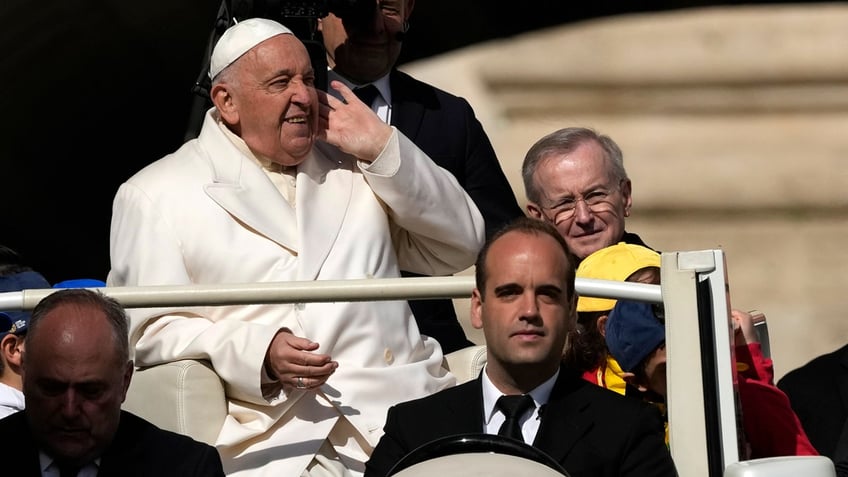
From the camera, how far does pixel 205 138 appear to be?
3.71 meters

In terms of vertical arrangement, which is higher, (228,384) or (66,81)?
(66,81)

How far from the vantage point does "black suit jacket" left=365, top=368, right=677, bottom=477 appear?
2.78m

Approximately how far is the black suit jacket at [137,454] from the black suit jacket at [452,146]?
118 cm

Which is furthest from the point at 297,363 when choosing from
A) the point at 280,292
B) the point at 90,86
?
the point at 90,86

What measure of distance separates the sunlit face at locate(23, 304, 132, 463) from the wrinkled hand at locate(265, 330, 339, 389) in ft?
1.69

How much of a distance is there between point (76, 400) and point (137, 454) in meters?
0.13

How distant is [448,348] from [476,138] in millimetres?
501

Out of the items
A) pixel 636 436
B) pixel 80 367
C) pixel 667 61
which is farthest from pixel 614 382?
pixel 667 61

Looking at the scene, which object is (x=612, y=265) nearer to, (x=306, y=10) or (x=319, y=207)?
(x=319, y=207)

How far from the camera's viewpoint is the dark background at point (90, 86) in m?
6.48

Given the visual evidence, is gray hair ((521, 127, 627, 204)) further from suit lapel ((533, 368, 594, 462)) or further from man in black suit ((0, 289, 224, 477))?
man in black suit ((0, 289, 224, 477))

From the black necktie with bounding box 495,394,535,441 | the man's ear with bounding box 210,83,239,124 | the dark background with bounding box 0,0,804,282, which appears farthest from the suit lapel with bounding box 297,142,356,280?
the dark background with bounding box 0,0,804,282

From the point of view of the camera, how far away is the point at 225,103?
3.67m

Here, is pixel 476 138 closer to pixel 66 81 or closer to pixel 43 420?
pixel 43 420
